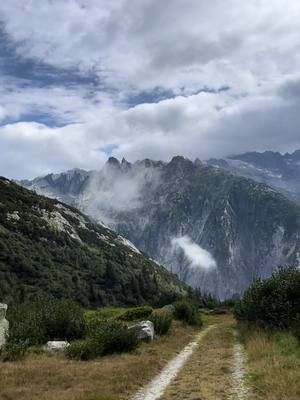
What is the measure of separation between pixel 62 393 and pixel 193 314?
1903 inches

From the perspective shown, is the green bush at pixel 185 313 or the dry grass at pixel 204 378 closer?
the dry grass at pixel 204 378

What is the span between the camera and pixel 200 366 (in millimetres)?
30000

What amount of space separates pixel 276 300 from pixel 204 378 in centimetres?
1986

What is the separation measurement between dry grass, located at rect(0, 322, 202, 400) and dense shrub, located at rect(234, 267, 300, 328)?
12.8 metres

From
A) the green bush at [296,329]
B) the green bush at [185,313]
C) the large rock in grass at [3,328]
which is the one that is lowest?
the green bush at [185,313]

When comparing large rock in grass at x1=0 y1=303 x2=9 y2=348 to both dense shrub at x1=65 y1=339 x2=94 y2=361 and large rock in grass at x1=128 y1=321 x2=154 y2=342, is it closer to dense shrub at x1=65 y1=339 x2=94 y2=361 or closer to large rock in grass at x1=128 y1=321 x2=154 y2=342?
dense shrub at x1=65 y1=339 x2=94 y2=361

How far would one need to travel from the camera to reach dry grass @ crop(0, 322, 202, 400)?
19719mm

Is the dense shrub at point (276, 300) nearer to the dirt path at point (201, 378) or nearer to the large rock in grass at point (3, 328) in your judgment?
the dirt path at point (201, 378)

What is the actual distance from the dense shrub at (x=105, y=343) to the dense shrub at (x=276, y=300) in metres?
13.7

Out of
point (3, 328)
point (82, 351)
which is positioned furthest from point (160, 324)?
point (82, 351)

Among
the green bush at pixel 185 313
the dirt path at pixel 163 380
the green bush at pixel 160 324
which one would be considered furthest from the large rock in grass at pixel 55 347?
the green bush at pixel 185 313

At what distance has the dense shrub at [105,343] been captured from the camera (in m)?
31.0

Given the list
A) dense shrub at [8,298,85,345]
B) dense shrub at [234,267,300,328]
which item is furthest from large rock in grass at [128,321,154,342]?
dense shrub at [234,267,300,328]

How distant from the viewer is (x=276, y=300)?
140ft
